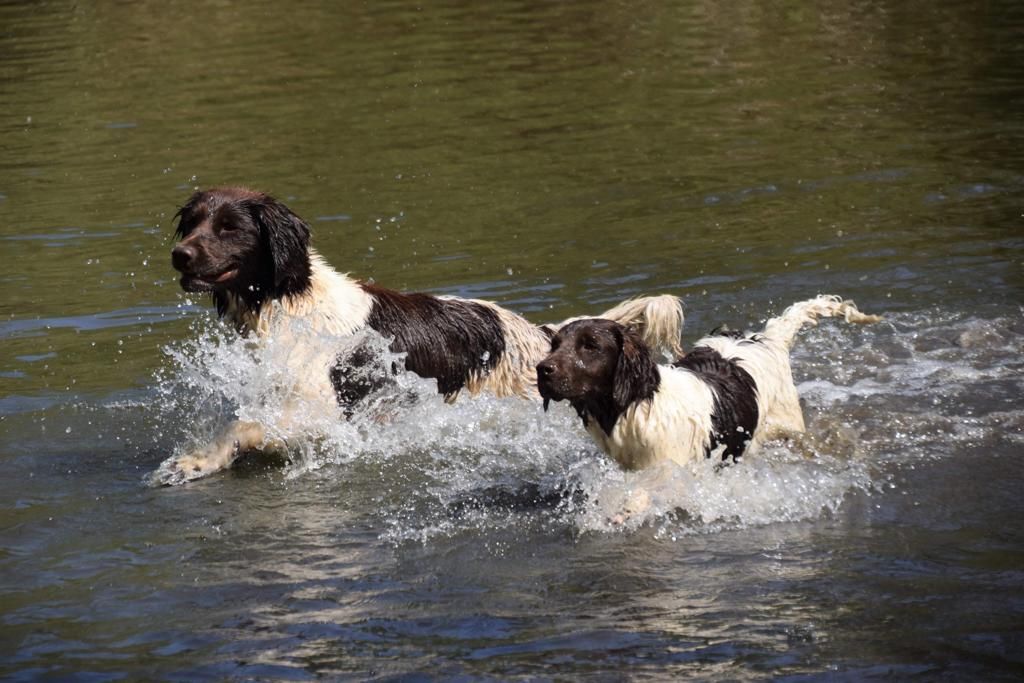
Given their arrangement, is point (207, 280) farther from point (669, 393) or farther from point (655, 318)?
point (669, 393)

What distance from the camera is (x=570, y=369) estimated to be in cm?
618

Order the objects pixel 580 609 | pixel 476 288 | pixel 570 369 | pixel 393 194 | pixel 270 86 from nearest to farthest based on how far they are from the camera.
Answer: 1. pixel 580 609
2. pixel 570 369
3. pixel 476 288
4. pixel 393 194
5. pixel 270 86

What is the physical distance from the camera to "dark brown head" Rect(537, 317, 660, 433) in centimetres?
618

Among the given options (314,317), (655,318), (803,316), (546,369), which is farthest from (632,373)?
(314,317)

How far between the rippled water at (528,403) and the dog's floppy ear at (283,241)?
483mm

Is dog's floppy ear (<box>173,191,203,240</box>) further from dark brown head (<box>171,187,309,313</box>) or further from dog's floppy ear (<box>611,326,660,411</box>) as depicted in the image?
dog's floppy ear (<box>611,326,660,411</box>)

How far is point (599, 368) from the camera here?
6.24 metres

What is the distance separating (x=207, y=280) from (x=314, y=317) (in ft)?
2.01

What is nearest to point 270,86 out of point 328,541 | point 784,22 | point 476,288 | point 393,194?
point 393,194

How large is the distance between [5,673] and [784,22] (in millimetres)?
17923

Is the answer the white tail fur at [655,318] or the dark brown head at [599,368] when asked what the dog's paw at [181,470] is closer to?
the white tail fur at [655,318]

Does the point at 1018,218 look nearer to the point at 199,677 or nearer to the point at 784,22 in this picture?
the point at 199,677

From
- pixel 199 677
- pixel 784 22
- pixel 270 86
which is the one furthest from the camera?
pixel 784 22

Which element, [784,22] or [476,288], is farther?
[784,22]
